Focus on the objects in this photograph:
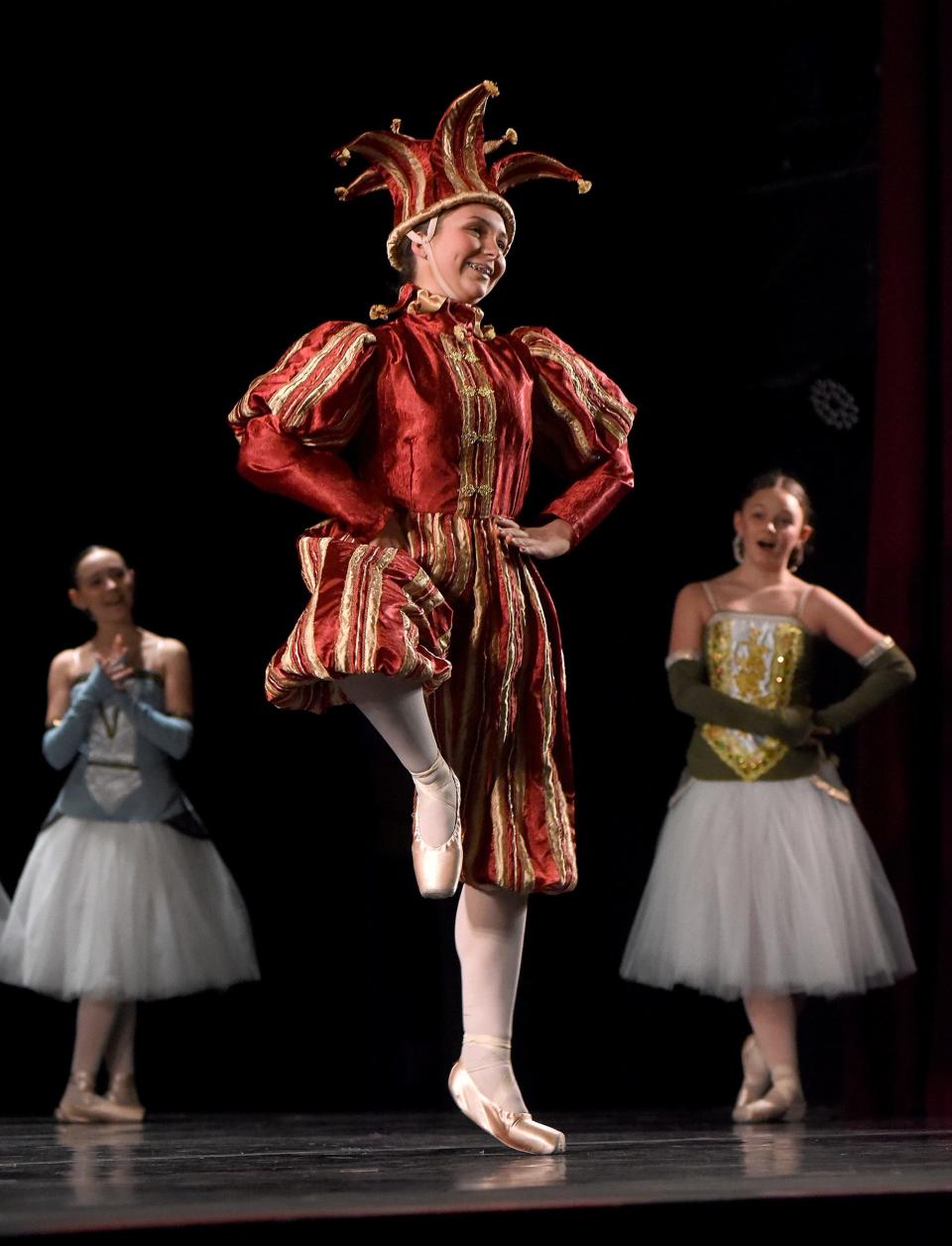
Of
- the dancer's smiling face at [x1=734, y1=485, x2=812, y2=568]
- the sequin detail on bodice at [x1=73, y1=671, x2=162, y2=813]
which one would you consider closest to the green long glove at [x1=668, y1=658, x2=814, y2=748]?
the dancer's smiling face at [x1=734, y1=485, x2=812, y2=568]

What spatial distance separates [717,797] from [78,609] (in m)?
1.68

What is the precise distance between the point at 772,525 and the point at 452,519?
5.53 ft

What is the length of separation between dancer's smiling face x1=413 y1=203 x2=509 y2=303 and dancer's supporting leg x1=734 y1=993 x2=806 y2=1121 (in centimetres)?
183

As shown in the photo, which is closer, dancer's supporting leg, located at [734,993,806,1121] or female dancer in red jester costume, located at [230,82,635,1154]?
female dancer in red jester costume, located at [230,82,635,1154]

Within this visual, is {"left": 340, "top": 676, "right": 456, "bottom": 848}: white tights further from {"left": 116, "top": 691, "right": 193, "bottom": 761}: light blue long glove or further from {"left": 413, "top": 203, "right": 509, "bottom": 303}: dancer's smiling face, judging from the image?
{"left": 116, "top": 691, "right": 193, "bottom": 761}: light blue long glove

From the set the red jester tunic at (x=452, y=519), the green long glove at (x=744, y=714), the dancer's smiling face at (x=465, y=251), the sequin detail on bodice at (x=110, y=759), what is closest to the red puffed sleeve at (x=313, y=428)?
the red jester tunic at (x=452, y=519)

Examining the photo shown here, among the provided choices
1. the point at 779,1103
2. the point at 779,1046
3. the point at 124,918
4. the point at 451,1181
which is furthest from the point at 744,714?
the point at 451,1181

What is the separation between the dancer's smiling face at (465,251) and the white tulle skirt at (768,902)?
1655 millimetres

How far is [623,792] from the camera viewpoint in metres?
4.79

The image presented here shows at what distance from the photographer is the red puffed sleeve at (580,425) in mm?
2750

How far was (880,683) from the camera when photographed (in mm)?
3969

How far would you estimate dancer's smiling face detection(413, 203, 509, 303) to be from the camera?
8.85 feet

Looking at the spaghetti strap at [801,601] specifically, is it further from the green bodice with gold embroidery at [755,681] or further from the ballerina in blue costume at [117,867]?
the ballerina in blue costume at [117,867]

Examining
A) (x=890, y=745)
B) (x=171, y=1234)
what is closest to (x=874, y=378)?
(x=890, y=745)
